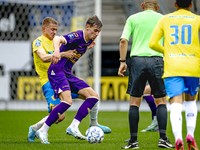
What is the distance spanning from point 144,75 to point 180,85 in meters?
0.63

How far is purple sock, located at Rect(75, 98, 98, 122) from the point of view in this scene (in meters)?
4.82

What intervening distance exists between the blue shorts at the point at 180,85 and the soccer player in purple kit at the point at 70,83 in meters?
1.52

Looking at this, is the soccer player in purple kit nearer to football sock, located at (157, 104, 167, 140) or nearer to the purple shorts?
the purple shorts

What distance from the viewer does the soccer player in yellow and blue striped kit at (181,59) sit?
3.55 metres

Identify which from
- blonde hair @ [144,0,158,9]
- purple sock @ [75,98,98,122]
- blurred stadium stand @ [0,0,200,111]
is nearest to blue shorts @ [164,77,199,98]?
blonde hair @ [144,0,158,9]

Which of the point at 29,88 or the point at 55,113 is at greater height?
the point at 55,113

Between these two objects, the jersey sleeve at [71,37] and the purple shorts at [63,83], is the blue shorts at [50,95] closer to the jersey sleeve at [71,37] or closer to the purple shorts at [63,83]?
the purple shorts at [63,83]

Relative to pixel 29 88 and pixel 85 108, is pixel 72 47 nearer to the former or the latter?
pixel 85 108

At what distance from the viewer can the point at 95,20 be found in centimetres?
480

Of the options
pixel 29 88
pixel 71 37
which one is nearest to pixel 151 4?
pixel 71 37

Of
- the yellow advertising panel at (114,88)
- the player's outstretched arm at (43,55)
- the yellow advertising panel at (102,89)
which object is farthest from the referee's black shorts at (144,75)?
the yellow advertising panel at (114,88)

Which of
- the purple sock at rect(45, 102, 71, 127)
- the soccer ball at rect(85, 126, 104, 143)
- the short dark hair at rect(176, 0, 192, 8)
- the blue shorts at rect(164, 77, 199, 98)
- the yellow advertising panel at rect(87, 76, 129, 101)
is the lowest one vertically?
the yellow advertising panel at rect(87, 76, 129, 101)

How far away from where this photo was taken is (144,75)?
411 centimetres

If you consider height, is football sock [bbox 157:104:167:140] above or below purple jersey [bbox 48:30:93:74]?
below
